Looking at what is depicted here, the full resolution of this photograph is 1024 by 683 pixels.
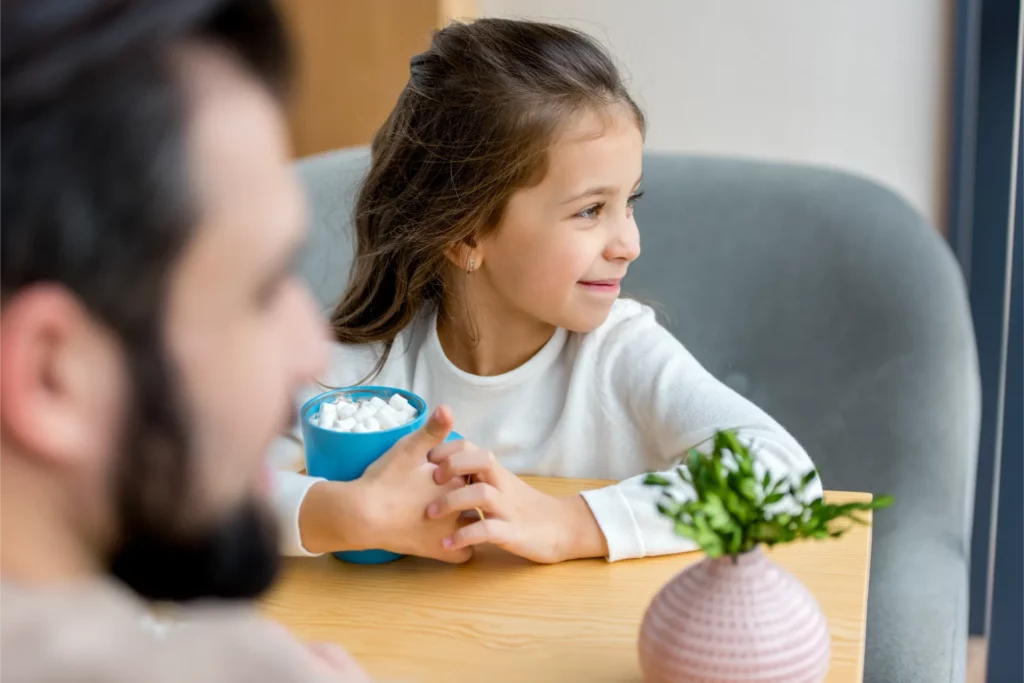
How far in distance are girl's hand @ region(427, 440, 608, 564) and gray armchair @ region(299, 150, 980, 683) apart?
0.45m

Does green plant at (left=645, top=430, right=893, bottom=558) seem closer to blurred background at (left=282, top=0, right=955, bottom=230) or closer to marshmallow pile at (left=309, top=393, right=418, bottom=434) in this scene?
marshmallow pile at (left=309, top=393, right=418, bottom=434)

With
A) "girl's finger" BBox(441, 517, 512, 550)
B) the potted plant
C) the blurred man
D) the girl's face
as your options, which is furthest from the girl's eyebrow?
the blurred man

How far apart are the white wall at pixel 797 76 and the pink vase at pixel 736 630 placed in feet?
5.78

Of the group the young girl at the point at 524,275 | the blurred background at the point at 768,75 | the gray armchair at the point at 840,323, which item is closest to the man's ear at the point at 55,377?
the young girl at the point at 524,275

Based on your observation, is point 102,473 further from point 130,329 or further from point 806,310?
point 806,310

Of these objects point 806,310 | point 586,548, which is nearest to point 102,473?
point 586,548

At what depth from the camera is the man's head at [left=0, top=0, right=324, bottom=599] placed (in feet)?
1.22

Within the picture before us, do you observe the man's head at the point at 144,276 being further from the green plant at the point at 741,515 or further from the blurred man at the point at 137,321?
the green plant at the point at 741,515

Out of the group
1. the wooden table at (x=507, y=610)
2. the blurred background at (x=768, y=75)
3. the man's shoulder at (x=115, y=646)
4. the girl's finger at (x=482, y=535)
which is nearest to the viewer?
the man's shoulder at (x=115, y=646)

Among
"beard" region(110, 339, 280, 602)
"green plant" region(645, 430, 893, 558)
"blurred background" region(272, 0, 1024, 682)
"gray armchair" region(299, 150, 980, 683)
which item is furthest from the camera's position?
"blurred background" region(272, 0, 1024, 682)

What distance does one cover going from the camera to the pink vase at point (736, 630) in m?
0.67

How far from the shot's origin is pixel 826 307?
4.83 feet

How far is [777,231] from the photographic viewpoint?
59.7 inches

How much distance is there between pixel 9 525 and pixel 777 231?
→ 1.25 m
